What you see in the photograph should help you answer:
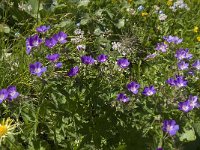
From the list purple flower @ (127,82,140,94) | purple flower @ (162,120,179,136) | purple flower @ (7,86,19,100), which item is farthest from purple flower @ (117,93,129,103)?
purple flower @ (7,86,19,100)

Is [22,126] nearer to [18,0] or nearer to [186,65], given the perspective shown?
[186,65]

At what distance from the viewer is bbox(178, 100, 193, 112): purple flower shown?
6.38 feet

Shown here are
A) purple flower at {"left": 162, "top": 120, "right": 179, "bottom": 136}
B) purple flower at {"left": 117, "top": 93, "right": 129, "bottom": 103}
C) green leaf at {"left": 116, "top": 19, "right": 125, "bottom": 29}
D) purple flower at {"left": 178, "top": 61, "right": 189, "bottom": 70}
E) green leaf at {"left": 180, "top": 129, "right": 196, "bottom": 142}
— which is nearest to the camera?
purple flower at {"left": 162, "top": 120, "right": 179, "bottom": 136}

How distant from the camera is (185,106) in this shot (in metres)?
1.95

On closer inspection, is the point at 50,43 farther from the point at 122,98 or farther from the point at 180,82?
the point at 180,82

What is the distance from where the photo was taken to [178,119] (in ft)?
6.66

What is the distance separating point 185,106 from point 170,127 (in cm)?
14

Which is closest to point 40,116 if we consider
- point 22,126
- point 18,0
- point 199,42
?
point 22,126

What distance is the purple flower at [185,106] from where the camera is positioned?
194 cm

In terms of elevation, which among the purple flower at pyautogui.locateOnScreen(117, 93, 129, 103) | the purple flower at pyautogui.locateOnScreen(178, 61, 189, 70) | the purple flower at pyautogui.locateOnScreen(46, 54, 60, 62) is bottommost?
the purple flower at pyautogui.locateOnScreen(117, 93, 129, 103)

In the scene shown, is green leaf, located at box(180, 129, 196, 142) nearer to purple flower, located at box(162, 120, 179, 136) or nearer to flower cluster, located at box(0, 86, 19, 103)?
purple flower, located at box(162, 120, 179, 136)

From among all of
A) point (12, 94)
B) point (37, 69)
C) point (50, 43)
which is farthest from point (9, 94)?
point (50, 43)

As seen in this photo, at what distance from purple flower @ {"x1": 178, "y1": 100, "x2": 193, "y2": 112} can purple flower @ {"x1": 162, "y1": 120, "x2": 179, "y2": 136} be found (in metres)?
0.08

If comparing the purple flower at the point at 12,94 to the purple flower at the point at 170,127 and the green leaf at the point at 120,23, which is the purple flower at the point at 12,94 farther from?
the green leaf at the point at 120,23
